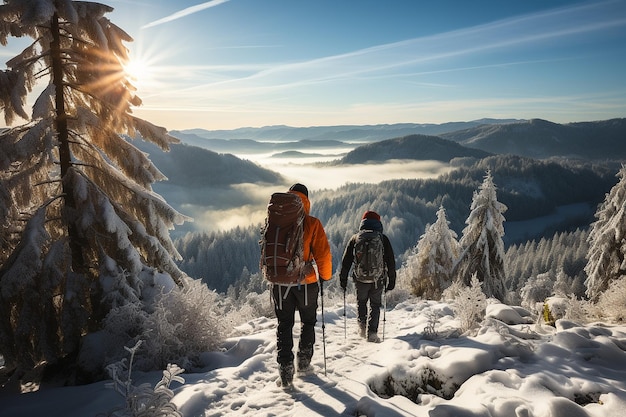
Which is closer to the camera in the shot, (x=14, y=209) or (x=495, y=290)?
(x=14, y=209)

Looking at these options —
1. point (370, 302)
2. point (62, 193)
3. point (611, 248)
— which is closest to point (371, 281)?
point (370, 302)

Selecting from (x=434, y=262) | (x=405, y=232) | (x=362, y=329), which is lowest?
(x=405, y=232)

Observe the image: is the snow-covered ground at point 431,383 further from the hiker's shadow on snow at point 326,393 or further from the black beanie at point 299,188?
the black beanie at point 299,188

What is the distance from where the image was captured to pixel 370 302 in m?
6.59

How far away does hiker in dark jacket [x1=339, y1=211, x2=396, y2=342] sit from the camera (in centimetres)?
646

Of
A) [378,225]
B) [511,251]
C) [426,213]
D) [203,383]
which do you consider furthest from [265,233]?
[426,213]

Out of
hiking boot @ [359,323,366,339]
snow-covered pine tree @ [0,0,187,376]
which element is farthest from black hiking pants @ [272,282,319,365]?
snow-covered pine tree @ [0,0,187,376]

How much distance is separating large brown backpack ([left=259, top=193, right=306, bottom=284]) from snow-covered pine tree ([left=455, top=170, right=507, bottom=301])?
1450cm

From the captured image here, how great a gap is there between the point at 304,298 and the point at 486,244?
51.0 feet

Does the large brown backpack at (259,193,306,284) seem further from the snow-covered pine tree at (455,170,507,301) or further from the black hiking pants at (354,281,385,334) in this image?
the snow-covered pine tree at (455,170,507,301)

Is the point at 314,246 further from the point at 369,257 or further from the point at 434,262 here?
the point at 434,262

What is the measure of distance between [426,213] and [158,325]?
160 metres

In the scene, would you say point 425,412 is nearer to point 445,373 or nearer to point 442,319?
point 445,373

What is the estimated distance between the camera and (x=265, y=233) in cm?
467
